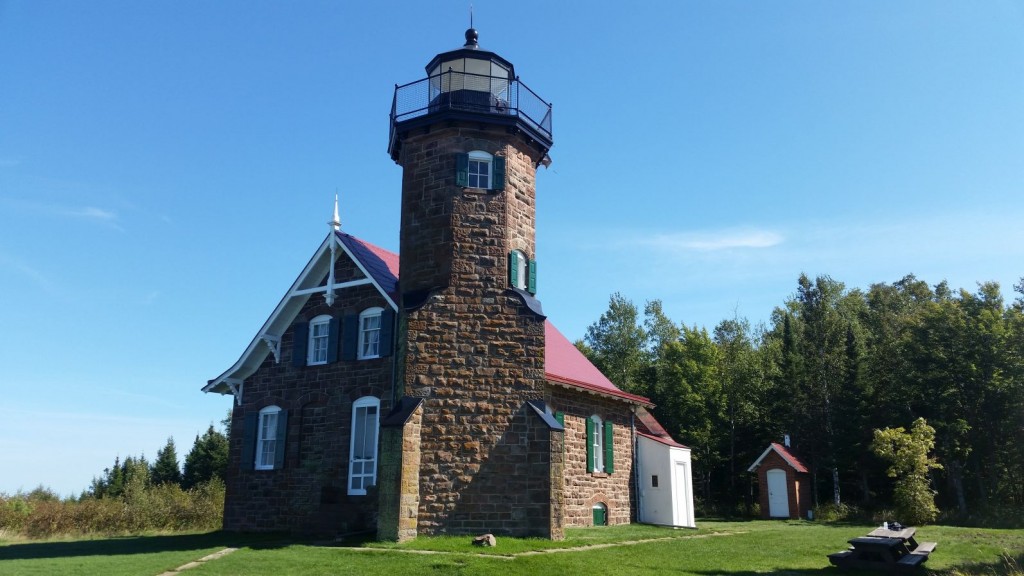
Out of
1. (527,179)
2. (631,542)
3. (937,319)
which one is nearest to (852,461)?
(937,319)

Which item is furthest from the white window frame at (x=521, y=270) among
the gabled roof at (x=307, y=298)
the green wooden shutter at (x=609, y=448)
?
the green wooden shutter at (x=609, y=448)

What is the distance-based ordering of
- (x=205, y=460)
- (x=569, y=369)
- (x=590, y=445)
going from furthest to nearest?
(x=205, y=460)
(x=569, y=369)
(x=590, y=445)

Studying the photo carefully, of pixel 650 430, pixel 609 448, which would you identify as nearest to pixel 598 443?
pixel 609 448

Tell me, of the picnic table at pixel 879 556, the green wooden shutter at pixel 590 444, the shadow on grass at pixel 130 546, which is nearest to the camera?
the picnic table at pixel 879 556

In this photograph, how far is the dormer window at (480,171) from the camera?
54.8 ft

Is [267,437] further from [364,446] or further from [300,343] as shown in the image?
[364,446]

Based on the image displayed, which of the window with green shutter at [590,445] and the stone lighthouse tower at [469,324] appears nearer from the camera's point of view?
the stone lighthouse tower at [469,324]

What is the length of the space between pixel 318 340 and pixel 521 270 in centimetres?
644

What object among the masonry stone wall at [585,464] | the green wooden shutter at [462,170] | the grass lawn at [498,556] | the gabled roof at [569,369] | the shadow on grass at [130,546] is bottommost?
the shadow on grass at [130,546]

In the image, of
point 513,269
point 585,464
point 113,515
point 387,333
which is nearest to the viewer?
point 513,269

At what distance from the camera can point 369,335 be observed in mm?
18656

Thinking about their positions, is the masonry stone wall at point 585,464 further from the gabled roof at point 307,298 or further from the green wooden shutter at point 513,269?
the green wooden shutter at point 513,269

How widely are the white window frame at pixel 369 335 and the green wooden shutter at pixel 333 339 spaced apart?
2.54 feet

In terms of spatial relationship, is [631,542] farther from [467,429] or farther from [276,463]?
[276,463]
